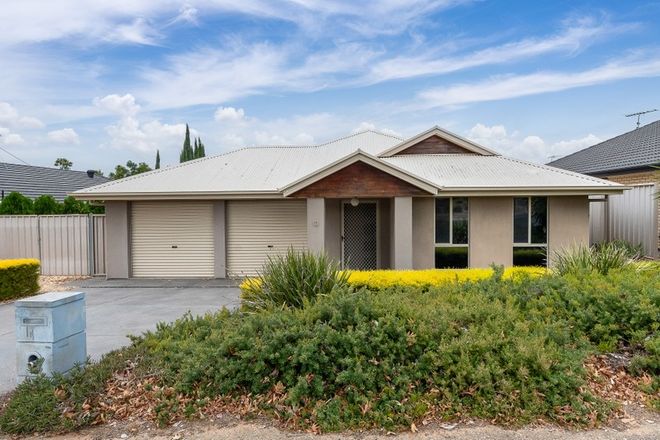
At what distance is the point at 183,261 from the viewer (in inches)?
539

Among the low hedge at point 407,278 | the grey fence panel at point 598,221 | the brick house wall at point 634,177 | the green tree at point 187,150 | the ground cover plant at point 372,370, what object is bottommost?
the ground cover plant at point 372,370

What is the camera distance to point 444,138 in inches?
583

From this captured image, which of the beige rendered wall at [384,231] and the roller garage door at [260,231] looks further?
the roller garage door at [260,231]

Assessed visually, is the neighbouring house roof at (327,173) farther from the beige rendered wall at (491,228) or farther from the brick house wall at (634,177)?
the brick house wall at (634,177)

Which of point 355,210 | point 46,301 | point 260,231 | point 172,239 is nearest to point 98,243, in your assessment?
point 172,239

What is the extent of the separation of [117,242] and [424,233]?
932 cm

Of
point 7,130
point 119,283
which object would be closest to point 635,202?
point 119,283

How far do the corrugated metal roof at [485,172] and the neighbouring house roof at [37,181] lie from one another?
19.1 meters

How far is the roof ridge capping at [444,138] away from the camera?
1466cm

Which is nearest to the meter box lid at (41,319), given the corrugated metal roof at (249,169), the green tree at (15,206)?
the corrugated metal roof at (249,169)

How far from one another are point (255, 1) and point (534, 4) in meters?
7.43

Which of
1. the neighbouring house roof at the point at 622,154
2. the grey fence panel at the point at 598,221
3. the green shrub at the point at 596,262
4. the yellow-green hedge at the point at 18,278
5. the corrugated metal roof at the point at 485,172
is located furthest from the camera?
the neighbouring house roof at the point at 622,154

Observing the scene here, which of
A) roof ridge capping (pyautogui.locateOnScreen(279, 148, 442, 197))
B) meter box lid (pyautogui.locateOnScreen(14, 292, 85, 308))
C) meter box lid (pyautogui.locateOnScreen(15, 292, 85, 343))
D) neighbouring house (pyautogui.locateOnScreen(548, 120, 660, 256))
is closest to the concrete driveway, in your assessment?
meter box lid (pyautogui.locateOnScreen(15, 292, 85, 343))

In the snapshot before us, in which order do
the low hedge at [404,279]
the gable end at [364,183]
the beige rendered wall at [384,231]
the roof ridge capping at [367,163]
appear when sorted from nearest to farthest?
1. the low hedge at [404,279]
2. the roof ridge capping at [367,163]
3. the gable end at [364,183]
4. the beige rendered wall at [384,231]
